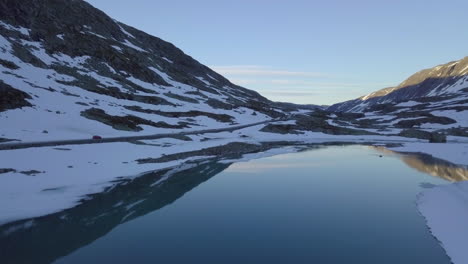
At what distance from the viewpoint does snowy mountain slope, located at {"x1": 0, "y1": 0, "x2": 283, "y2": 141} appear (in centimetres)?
5575

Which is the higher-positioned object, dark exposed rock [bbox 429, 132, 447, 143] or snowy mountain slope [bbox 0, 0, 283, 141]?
snowy mountain slope [bbox 0, 0, 283, 141]

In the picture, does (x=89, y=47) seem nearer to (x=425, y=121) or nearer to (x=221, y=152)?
(x=221, y=152)

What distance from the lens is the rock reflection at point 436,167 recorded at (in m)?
37.0

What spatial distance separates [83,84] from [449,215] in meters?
82.0

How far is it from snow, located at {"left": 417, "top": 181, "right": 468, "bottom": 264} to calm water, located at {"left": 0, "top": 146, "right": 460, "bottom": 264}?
1.87 ft

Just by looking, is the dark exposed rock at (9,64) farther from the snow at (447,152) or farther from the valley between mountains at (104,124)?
the snow at (447,152)

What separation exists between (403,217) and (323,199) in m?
6.15

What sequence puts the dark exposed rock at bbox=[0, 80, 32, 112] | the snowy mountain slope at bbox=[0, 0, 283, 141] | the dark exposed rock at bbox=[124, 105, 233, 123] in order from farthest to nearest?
the dark exposed rock at bbox=[124, 105, 233, 123] → the snowy mountain slope at bbox=[0, 0, 283, 141] → the dark exposed rock at bbox=[0, 80, 32, 112]

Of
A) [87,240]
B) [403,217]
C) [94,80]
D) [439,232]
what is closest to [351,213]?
[403,217]

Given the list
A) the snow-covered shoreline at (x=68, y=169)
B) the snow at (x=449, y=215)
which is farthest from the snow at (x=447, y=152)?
the snow at (x=449, y=215)

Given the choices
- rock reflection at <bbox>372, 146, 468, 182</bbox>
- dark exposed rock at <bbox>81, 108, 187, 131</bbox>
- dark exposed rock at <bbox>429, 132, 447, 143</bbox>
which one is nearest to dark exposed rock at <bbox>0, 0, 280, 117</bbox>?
→ dark exposed rock at <bbox>81, 108, 187, 131</bbox>

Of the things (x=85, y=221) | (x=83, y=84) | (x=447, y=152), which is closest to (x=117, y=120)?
(x=83, y=84)

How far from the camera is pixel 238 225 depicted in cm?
2134

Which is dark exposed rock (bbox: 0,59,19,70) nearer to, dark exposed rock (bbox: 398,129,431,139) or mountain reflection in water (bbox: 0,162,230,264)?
mountain reflection in water (bbox: 0,162,230,264)
